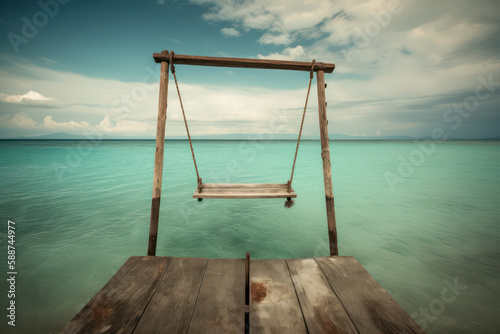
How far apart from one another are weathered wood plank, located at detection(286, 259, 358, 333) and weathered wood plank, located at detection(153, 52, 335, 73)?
9.89ft

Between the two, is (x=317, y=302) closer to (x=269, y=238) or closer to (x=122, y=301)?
(x=122, y=301)

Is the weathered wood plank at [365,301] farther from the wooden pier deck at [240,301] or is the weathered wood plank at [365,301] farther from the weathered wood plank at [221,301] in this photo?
the weathered wood plank at [221,301]

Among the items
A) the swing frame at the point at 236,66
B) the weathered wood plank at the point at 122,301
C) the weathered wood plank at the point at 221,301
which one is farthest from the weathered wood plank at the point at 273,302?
the swing frame at the point at 236,66

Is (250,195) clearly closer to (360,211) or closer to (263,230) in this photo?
(263,230)

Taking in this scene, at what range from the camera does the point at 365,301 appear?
6.06 ft

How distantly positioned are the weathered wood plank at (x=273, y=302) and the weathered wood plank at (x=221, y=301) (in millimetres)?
113

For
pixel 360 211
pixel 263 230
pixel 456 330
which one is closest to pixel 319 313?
pixel 456 330

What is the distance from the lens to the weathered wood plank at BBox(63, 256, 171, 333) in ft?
5.11

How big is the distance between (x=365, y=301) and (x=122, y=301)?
2160 millimetres

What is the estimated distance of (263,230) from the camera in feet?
18.0

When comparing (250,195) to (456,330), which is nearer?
(456,330)

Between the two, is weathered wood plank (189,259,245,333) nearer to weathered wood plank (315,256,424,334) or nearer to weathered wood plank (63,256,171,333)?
weathered wood plank (63,256,171,333)

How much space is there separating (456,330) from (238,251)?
11.3 ft

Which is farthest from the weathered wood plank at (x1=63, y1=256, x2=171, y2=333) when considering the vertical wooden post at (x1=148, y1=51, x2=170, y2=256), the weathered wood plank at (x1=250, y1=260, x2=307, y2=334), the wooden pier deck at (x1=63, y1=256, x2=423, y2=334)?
the weathered wood plank at (x1=250, y1=260, x2=307, y2=334)
